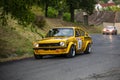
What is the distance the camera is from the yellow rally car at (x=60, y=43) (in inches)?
802

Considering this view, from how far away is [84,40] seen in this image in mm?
23234

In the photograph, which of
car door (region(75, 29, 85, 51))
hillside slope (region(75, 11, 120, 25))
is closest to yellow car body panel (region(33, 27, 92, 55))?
car door (region(75, 29, 85, 51))

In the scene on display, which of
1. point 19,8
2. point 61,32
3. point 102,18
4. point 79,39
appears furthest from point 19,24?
point 102,18

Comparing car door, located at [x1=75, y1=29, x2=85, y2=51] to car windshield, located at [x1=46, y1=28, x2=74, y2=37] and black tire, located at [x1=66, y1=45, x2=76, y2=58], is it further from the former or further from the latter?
black tire, located at [x1=66, y1=45, x2=76, y2=58]

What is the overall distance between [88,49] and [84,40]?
945 millimetres

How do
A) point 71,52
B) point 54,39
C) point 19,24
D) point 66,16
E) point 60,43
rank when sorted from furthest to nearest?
point 66,16
point 19,24
point 71,52
point 54,39
point 60,43

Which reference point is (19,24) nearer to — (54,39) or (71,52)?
(54,39)

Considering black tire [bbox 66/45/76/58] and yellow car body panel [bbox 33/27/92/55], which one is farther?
black tire [bbox 66/45/76/58]

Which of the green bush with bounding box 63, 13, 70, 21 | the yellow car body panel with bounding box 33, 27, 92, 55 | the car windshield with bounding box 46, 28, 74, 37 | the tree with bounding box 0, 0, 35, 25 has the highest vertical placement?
the tree with bounding box 0, 0, 35, 25

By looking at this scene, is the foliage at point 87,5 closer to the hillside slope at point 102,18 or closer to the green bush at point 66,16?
the green bush at point 66,16

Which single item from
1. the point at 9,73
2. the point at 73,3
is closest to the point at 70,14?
the point at 73,3

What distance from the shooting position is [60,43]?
20281mm

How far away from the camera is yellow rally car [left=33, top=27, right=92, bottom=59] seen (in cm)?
2036

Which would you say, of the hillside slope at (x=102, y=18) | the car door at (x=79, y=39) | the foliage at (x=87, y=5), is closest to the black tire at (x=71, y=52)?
the car door at (x=79, y=39)
